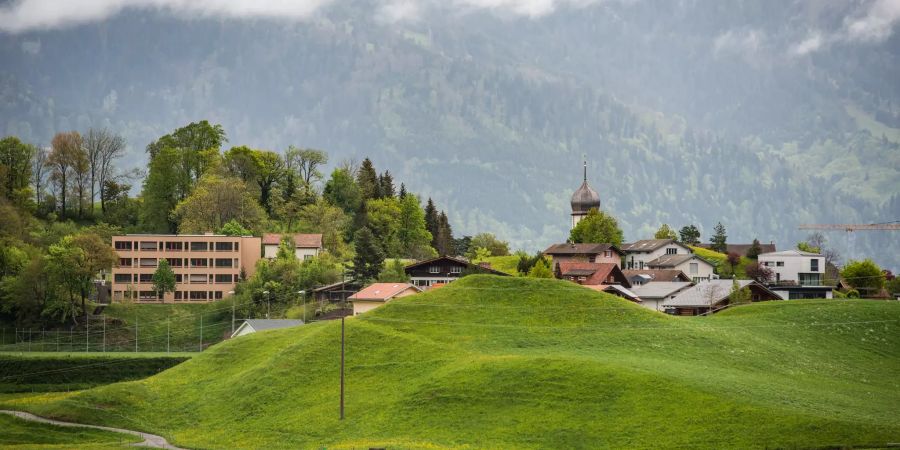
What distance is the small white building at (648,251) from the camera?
177m

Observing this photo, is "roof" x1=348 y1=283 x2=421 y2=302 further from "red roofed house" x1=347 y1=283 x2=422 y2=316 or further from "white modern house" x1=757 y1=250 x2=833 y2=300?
"white modern house" x1=757 y1=250 x2=833 y2=300

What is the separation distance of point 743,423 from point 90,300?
9621 cm

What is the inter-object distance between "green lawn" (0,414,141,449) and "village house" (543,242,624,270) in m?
97.4

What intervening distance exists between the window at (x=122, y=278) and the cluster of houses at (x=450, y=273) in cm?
13

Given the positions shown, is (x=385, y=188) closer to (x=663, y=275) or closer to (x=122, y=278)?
(x=663, y=275)

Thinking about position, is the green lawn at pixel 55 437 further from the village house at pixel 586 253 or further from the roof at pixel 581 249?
the roof at pixel 581 249

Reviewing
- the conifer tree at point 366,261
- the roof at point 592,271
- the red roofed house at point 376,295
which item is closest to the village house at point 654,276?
the roof at point 592,271

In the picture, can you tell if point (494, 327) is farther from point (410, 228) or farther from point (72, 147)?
point (72, 147)

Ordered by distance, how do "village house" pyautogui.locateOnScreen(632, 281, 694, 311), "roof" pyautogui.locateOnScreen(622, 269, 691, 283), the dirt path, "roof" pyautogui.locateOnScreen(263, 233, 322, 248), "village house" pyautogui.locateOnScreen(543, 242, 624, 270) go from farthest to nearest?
"village house" pyautogui.locateOnScreen(543, 242, 624, 270) < "roof" pyautogui.locateOnScreen(622, 269, 691, 283) < "roof" pyautogui.locateOnScreen(263, 233, 322, 248) < "village house" pyautogui.locateOnScreen(632, 281, 694, 311) < the dirt path

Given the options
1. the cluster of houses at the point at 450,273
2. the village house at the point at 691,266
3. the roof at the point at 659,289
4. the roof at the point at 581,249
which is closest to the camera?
the cluster of houses at the point at 450,273

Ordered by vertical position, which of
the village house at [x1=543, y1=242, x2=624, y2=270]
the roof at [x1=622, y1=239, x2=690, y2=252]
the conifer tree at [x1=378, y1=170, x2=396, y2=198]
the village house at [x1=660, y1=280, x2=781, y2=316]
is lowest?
the village house at [x1=660, y1=280, x2=781, y2=316]

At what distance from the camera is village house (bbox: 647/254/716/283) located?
166 meters

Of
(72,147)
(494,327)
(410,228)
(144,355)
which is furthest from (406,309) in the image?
(72,147)

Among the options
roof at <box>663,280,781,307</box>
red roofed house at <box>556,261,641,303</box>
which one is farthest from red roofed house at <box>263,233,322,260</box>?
roof at <box>663,280,781,307</box>
